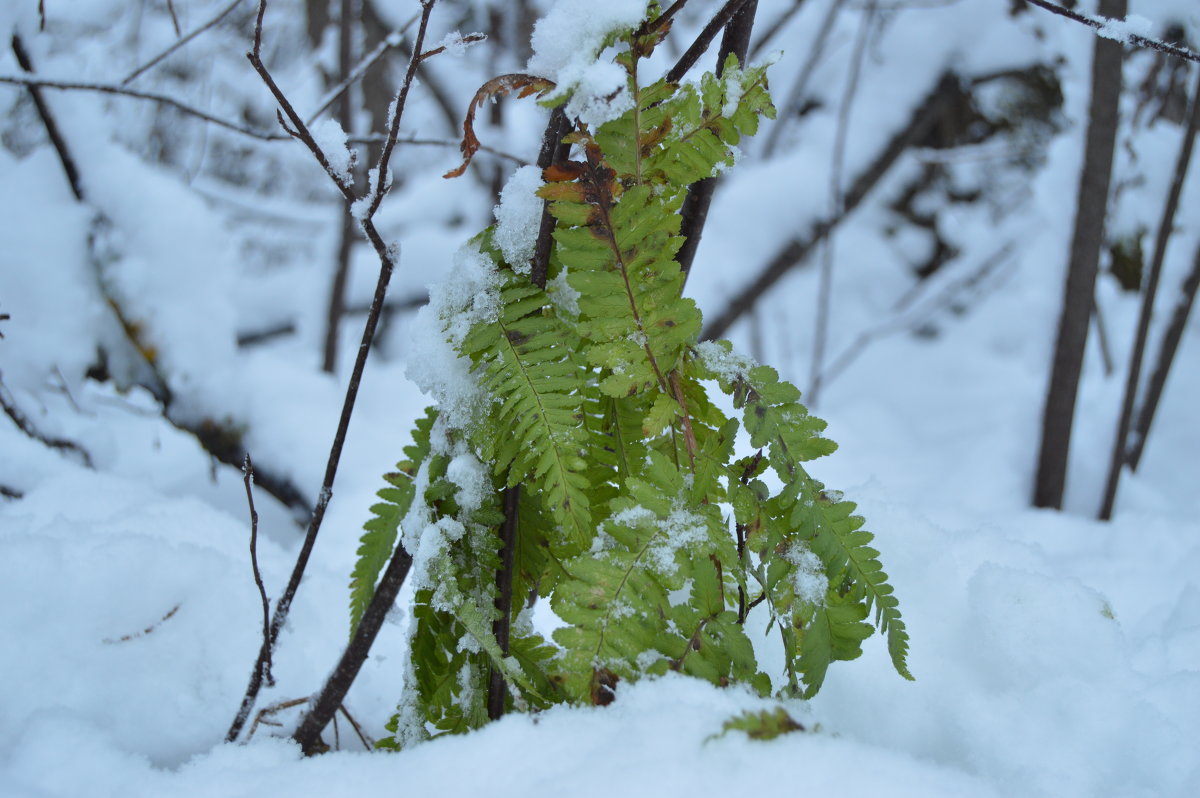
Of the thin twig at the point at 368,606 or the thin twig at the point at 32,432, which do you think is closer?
the thin twig at the point at 368,606

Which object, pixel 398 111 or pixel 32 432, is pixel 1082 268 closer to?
pixel 398 111

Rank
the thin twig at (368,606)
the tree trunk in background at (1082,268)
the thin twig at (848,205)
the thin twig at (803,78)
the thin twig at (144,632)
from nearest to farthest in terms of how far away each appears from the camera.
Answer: the thin twig at (368,606) < the thin twig at (144,632) < the tree trunk in background at (1082,268) < the thin twig at (848,205) < the thin twig at (803,78)

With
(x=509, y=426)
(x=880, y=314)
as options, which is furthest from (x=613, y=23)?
(x=880, y=314)

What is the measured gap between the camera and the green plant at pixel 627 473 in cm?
49

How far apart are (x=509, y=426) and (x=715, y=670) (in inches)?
8.5

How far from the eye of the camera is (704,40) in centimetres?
55

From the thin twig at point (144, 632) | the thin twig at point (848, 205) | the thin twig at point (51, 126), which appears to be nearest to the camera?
the thin twig at point (144, 632)

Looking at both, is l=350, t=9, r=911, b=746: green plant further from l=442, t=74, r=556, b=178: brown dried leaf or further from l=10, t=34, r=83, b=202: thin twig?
l=10, t=34, r=83, b=202: thin twig

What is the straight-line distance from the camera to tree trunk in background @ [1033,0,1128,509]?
1364 millimetres

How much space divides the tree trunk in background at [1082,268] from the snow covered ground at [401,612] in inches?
4.6

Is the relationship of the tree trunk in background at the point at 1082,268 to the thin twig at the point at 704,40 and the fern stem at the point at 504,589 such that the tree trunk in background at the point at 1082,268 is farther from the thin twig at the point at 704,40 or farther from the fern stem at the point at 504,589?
the fern stem at the point at 504,589

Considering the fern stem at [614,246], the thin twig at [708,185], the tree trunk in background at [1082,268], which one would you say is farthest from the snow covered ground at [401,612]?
the thin twig at [708,185]

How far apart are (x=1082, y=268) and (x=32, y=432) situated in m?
1.92

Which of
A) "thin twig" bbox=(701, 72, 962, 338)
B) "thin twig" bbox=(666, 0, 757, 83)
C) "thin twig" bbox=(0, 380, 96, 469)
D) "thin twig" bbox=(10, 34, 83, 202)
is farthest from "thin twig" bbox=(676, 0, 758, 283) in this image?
"thin twig" bbox=(701, 72, 962, 338)
